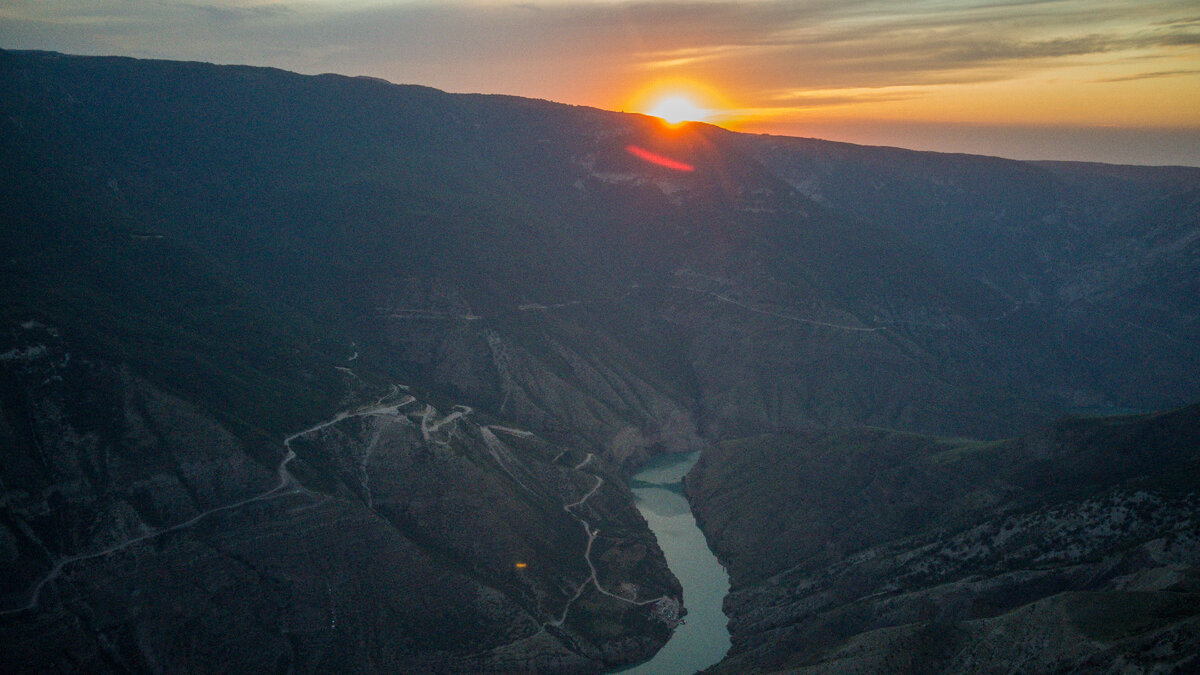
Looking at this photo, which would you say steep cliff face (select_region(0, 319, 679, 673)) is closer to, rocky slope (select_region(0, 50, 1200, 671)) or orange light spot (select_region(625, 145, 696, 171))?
rocky slope (select_region(0, 50, 1200, 671))

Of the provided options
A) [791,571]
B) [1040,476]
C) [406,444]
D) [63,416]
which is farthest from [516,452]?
[1040,476]

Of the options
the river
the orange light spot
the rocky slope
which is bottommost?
the river

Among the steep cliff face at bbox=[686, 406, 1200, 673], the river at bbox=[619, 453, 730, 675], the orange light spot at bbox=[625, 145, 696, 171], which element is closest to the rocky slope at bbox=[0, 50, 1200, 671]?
the orange light spot at bbox=[625, 145, 696, 171]

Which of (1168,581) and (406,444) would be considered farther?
(406,444)

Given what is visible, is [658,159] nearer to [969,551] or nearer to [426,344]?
[426,344]

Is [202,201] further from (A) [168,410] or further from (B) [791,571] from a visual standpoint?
(B) [791,571]

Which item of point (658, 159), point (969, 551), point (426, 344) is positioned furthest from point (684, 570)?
point (658, 159)

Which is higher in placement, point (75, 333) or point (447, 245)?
point (447, 245)
